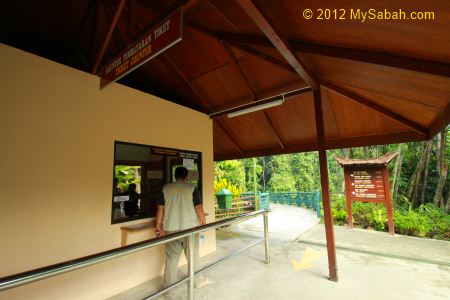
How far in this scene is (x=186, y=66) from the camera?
411cm

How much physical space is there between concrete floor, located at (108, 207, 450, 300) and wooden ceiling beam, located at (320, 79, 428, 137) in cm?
231

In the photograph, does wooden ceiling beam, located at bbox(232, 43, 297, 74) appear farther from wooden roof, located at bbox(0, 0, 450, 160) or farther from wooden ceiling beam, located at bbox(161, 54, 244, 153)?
wooden ceiling beam, located at bbox(161, 54, 244, 153)

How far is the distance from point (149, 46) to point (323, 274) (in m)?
3.86

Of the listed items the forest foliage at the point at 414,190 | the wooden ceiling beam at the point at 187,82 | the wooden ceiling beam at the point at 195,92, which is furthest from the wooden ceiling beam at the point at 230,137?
the forest foliage at the point at 414,190

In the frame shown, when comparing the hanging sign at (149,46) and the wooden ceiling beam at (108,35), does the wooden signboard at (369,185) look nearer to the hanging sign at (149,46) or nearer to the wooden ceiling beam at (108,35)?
the hanging sign at (149,46)

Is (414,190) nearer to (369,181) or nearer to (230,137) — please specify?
(369,181)

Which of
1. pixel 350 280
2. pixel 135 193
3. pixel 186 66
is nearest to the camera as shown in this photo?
pixel 350 280

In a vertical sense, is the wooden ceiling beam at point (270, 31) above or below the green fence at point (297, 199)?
above

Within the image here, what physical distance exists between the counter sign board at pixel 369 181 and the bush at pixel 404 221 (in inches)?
27.5

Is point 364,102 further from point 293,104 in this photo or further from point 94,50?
point 94,50

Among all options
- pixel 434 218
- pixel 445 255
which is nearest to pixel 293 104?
pixel 445 255

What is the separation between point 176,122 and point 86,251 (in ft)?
7.95

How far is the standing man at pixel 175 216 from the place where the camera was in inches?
114

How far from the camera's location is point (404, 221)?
630 centimetres
